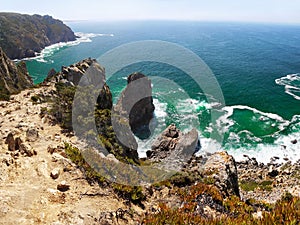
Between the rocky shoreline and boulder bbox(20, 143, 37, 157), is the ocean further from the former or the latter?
boulder bbox(20, 143, 37, 157)

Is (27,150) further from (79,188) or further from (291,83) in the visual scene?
(291,83)

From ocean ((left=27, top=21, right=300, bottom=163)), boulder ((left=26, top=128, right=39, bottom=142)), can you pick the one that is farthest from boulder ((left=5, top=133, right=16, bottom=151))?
ocean ((left=27, top=21, right=300, bottom=163))

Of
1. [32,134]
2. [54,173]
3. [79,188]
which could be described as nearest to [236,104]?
[32,134]

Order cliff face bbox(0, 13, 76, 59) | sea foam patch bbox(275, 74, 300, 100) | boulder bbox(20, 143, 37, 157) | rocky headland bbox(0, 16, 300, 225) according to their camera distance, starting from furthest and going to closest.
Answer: cliff face bbox(0, 13, 76, 59) < sea foam patch bbox(275, 74, 300, 100) < boulder bbox(20, 143, 37, 157) < rocky headland bbox(0, 16, 300, 225)

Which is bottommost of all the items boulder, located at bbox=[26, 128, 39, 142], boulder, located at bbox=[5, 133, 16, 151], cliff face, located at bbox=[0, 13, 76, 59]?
boulder, located at bbox=[26, 128, 39, 142]

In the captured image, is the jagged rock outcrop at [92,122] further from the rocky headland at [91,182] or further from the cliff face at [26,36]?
the cliff face at [26,36]

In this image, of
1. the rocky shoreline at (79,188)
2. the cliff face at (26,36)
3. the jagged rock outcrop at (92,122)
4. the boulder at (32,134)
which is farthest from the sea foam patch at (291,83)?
the cliff face at (26,36)
